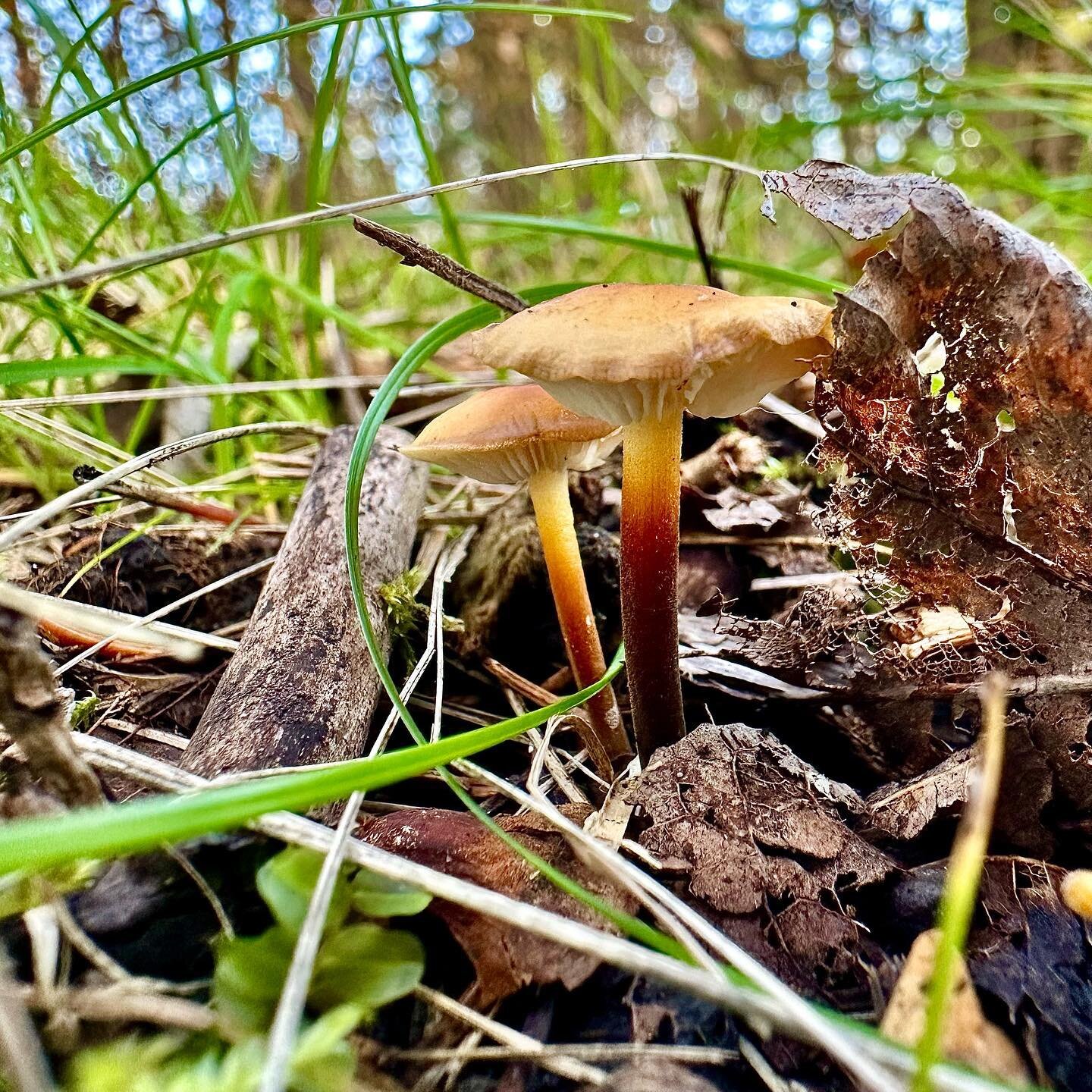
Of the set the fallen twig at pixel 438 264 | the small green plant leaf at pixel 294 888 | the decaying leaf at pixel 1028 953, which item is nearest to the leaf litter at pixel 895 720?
the decaying leaf at pixel 1028 953

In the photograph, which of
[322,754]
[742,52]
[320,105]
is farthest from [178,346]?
[742,52]

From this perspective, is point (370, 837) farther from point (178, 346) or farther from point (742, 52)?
point (742, 52)

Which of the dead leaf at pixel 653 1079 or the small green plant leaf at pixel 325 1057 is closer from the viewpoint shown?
the small green plant leaf at pixel 325 1057

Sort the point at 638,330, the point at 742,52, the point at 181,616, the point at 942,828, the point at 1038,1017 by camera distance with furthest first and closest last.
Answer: the point at 742,52 → the point at 181,616 → the point at 942,828 → the point at 638,330 → the point at 1038,1017

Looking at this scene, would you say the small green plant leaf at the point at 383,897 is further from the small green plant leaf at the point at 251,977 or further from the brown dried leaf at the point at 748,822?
the brown dried leaf at the point at 748,822

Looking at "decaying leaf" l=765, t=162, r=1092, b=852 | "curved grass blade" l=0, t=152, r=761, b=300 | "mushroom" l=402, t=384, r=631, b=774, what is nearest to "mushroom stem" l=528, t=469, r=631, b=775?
"mushroom" l=402, t=384, r=631, b=774

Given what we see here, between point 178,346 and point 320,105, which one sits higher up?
point 320,105
